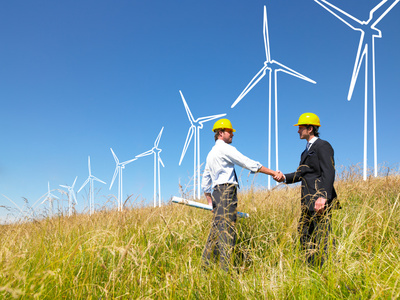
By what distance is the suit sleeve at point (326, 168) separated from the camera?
550 cm

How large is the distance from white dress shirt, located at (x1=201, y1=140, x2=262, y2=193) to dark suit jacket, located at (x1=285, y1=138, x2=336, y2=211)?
3.08ft

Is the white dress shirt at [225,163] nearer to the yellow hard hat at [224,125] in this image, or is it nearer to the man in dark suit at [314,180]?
the yellow hard hat at [224,125]

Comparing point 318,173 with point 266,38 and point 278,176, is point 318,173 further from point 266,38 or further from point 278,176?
point 266,38

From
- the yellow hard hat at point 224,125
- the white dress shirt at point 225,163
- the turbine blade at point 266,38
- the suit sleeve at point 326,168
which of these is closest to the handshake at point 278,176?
the white dress shirt at point 225,163

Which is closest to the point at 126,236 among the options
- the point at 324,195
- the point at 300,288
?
the point at 300,288

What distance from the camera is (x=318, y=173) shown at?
5859 millimetres

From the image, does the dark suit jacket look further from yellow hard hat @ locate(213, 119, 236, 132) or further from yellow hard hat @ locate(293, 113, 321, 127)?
yellow hard hat @ locate(213, 119, 236, 132)

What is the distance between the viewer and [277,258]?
496cm

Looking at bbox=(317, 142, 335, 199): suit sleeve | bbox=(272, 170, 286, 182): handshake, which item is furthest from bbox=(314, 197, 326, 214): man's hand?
bbox=(272, 170, 286, 182): handshake

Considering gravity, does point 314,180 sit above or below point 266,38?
below

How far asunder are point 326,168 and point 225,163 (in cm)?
191

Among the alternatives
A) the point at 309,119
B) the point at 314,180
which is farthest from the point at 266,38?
the point at 314,180

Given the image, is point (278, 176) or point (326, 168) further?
point (278, 176)

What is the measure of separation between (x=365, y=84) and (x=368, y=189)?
868cm
